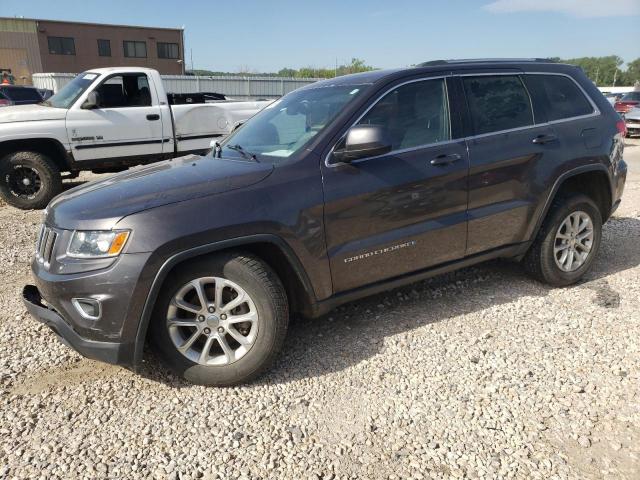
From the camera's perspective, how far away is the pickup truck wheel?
277 cm

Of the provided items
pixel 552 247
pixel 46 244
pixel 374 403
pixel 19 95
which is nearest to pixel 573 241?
pixel 552 247

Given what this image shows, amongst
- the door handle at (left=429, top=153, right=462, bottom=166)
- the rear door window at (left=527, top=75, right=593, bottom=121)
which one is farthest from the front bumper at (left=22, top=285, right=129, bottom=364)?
the rear door window at (left=527, top=75, right=593, bottom=121)

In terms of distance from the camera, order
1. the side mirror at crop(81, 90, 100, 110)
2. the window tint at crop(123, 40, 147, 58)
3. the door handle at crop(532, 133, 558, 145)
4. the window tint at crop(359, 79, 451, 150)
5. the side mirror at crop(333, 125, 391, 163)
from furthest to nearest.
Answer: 1. the window tint at crop(123, 40, 147, 58)
2. the side mirror at crop(81, 90, 100, 110)
3. the door handle at crop(532, 133, 558, 145)
4. the window tint at crop(359, 79, 451, 150)
5. the side mirror at crop(333, 125, 391, 163)

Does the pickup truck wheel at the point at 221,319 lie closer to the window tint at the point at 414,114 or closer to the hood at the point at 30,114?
the window tint at the point at 414,114

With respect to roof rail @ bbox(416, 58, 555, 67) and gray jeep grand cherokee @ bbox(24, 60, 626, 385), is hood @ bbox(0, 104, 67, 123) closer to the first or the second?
gray jeep grand cherokee @ bbox(24, 60, 626, 385)

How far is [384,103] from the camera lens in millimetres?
3326

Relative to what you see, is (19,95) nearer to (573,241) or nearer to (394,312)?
(394,312)

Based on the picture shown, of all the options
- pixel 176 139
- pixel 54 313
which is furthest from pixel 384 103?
pixel 176 139

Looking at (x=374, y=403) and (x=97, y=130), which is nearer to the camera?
(x=374, y=403)

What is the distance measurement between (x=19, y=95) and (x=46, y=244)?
50.9 feet

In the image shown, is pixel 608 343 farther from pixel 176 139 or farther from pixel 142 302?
Result: pixel 176 139

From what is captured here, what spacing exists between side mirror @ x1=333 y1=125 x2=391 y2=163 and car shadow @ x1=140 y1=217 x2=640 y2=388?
4.18ft

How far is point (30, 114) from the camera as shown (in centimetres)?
720

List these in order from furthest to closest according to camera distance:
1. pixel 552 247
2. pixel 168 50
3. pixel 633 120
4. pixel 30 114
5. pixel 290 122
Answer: pixel 168 50
pixel 633 120
pixel 30 114
pixel 552 247
pixel 290 122
